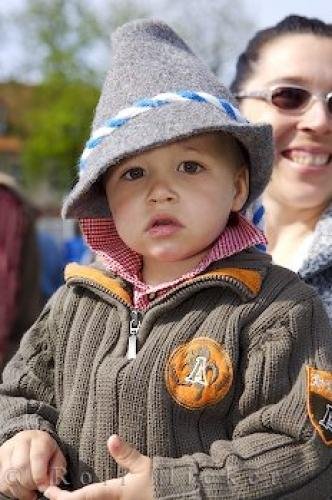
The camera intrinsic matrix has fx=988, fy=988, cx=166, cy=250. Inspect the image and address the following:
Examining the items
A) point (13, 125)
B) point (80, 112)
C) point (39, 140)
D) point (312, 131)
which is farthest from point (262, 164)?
point (13, 125)

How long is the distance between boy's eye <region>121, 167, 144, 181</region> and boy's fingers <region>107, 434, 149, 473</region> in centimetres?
61

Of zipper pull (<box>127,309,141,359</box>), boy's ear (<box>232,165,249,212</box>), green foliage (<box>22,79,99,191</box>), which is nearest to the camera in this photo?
zipper pull (<box>127,309,141,359</box>)

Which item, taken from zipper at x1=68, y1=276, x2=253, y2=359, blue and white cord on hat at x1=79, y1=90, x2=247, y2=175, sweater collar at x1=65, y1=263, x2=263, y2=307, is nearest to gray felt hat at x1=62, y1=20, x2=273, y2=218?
blue and white cord on hat at x1=79, y1=90, x2=247, y2=175

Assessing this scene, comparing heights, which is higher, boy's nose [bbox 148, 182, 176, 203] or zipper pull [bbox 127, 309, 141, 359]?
boy's nose [bbox 148, 182, 176, 203]

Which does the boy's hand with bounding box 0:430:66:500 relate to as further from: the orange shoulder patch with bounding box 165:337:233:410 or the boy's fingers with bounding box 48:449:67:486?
the orange shoulder patch with bounding box 165:337:233:410

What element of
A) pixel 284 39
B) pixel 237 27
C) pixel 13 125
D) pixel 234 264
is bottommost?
pixel 234 264

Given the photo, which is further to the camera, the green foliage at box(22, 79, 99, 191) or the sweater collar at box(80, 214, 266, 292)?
the green foliage at box(22, 79, 99, 191)

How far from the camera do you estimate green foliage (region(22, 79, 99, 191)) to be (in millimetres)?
44034

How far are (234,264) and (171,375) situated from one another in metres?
0.31

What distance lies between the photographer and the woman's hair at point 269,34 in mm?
3262

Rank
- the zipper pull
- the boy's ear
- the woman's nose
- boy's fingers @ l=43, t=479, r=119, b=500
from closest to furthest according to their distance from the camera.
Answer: boy's fingers @ l=43, t=479, r=119, b=500 → the zipper pull → the boy's ear → the woman's nose

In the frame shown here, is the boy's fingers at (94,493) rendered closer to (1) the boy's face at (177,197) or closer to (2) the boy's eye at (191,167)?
(1) the boy's face at (177,197)

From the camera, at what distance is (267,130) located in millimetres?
2309

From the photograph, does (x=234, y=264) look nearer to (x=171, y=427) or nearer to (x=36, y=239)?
(x=171, y=427)
